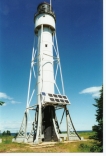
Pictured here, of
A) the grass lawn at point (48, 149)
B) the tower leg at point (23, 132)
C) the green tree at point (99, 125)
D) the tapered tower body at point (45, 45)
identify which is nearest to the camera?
the green tree at point (99, 125)

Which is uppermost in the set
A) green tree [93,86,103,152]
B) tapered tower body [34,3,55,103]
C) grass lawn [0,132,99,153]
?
tapered tower body [34,3,55,103]

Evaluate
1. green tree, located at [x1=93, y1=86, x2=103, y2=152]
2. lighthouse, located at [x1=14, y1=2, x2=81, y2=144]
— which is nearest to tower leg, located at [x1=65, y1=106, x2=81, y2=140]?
lighthouse, located at [x1=14, y1=2, x2=81, y2=144]

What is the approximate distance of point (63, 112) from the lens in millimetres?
23609

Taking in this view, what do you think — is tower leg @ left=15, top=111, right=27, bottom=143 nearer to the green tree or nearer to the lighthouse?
the lighthouse

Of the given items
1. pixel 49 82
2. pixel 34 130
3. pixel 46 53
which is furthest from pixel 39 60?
pixel 34 130

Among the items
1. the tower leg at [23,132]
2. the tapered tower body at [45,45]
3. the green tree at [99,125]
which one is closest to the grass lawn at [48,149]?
the green tree at [99,125]

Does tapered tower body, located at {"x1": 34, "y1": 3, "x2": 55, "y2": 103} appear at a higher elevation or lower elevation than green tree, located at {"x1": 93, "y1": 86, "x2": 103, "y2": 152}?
higher

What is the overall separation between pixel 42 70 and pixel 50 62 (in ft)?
6.11

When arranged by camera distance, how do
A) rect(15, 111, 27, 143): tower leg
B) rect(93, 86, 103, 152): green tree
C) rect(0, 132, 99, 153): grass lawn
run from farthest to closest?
rect(15, 111, 27, 143): tower leg < rect(0, 132, 99, 153): grass lawn < rect(93, 86, 103, 152): green tree

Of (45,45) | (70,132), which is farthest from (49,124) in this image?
(45,45)

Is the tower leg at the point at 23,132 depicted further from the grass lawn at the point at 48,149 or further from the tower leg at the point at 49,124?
the grass lawn at the point at 48,149

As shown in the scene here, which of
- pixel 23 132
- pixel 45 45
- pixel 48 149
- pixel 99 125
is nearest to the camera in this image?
pixel 99 125

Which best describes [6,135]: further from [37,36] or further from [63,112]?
[37,36]

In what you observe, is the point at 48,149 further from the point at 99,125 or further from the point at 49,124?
the point at 49,124
